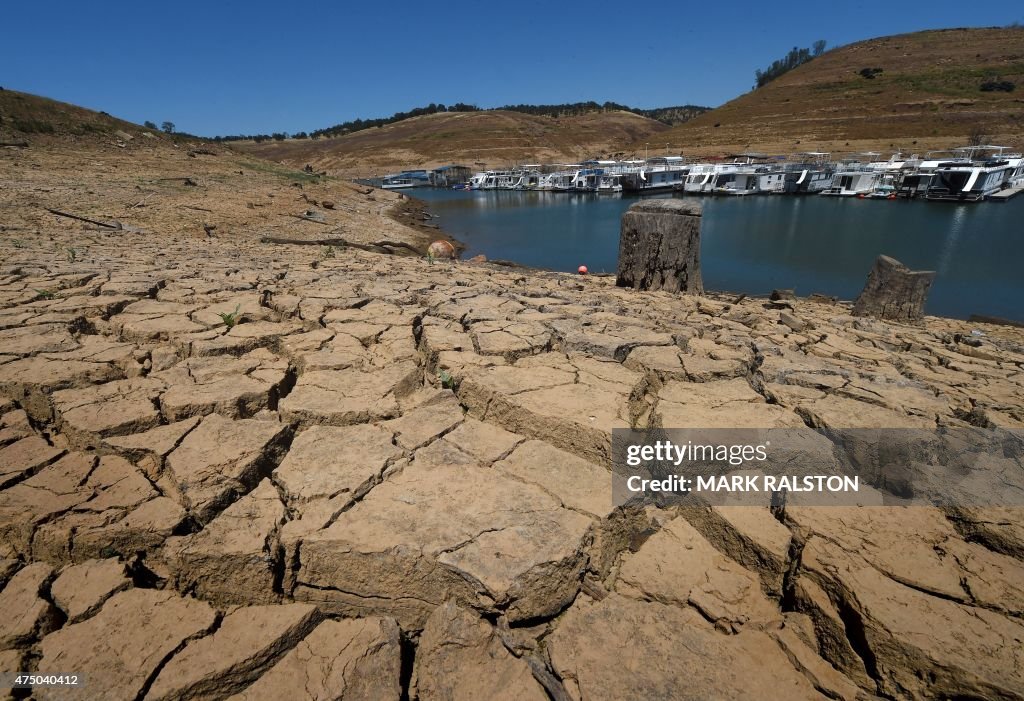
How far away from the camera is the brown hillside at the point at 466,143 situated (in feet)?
184

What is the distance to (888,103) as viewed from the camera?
4656cm

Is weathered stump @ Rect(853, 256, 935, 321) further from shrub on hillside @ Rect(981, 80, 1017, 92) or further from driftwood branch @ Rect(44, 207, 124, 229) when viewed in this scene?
shrub on hillside @ Rect(981, 80, 1017, 92)

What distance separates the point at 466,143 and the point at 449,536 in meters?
64.4

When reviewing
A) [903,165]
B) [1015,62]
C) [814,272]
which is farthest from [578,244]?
[1015,62]

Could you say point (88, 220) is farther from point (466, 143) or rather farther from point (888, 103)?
point (888, 103)

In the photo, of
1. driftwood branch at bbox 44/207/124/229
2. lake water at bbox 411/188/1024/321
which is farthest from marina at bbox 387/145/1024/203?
driftwood branch at bbox 44/207/124/229

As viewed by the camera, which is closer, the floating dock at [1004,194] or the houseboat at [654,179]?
the floating dock at [1004,194]

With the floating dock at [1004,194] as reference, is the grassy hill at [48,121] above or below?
above

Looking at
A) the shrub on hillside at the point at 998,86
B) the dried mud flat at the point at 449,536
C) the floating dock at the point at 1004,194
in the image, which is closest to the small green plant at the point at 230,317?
the dried mud flat at the point at 449,536

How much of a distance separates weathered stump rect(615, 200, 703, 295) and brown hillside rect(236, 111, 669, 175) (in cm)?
5089

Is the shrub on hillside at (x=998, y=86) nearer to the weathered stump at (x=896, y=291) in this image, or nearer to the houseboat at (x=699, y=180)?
the houseboat at (x=699, y=180)

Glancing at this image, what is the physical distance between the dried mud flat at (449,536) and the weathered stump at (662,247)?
265 cm

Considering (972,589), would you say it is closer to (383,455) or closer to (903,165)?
(383,455)

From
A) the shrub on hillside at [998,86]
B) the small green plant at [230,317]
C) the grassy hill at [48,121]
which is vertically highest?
the shrub on hillside at [998,86]
